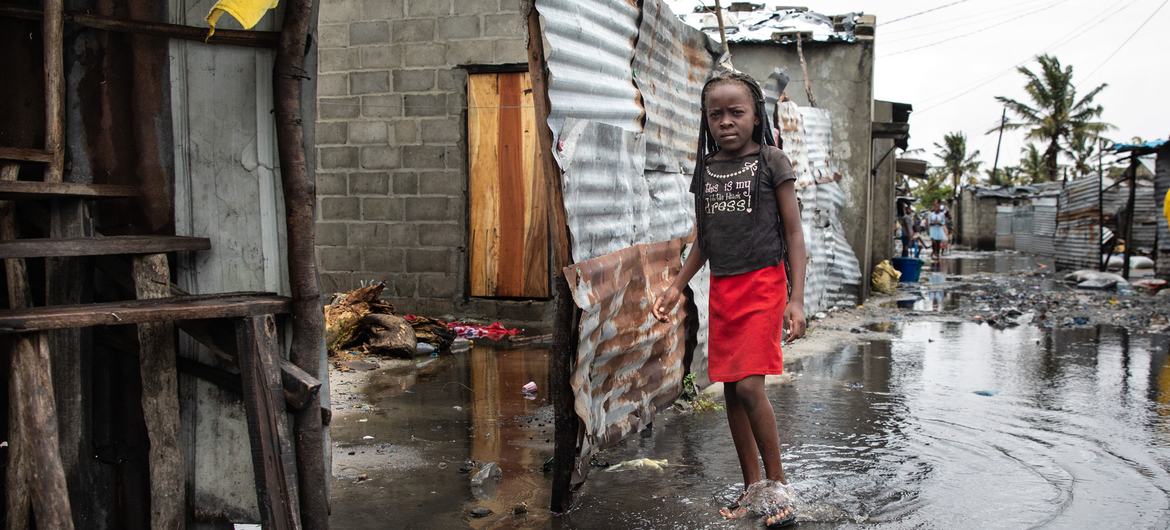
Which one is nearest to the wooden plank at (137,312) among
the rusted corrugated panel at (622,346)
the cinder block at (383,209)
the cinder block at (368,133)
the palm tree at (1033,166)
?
the rusted corrugated panel at (622,346)

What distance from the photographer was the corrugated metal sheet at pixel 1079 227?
65.0ft

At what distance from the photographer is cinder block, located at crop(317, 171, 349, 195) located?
10086 mm

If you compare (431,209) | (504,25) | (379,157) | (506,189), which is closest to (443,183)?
(431,209)

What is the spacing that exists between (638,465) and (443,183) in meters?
5.91

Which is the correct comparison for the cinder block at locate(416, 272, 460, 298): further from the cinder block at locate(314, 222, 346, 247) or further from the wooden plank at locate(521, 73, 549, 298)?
the cinder block at locate(314, 222, 346, 247)

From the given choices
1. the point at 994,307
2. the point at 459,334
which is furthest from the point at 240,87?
the point at 994,307

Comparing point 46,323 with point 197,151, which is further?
point 197,151

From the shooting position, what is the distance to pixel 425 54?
385 inches

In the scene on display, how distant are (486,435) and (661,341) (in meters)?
1.09

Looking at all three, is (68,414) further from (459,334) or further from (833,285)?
(833,285)

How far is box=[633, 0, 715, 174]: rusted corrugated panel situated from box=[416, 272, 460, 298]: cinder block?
14.1ft

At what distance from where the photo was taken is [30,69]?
2859 mm

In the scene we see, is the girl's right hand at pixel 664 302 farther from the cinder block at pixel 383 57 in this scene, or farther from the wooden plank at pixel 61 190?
the cinder block at pixel 383 57

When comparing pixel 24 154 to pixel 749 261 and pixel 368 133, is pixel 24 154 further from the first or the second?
pixel 368 133
